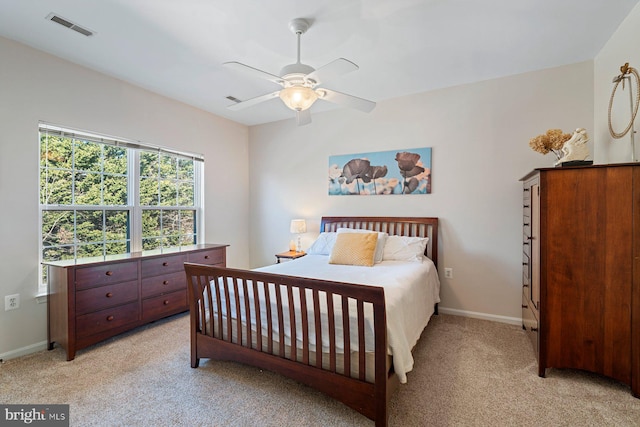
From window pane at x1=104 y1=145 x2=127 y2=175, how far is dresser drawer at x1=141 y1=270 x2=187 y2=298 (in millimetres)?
1278

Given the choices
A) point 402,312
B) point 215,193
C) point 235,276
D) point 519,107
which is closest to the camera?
point 402,312

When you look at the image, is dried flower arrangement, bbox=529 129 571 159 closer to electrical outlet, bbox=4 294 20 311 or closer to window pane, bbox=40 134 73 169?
window pane, bbox=40 134 73 169

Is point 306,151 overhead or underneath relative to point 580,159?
overhead

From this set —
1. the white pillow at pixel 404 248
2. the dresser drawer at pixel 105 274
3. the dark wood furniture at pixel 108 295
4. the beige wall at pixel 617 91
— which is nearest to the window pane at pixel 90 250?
the dark wood furniture at pixel 108 295

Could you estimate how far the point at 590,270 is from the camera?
205cm

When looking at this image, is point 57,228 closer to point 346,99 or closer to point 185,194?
point 185,194

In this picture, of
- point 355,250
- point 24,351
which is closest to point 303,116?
point 355,250

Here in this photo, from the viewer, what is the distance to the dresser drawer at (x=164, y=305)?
9.96ft

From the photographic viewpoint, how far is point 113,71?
3045mm

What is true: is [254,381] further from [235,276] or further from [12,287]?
[12,287]

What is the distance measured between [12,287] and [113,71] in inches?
86.3

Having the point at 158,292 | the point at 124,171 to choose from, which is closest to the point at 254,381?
the point at 158,292

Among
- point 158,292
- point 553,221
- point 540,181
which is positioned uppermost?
point 540,181

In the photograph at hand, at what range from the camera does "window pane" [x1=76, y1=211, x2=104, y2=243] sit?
3.01 m
